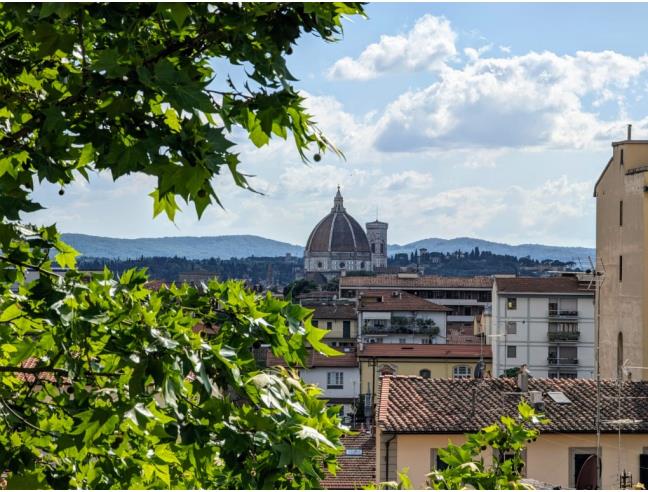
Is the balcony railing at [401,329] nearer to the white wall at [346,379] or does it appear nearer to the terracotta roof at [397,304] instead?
the terracotta roof at [397,304]

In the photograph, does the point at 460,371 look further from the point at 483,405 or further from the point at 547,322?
the point at 483,405

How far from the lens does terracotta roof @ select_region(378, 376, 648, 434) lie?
25188 millimetres

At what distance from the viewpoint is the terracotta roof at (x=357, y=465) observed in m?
26.9

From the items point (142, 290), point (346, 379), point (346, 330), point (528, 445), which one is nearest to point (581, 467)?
point (528, 445)

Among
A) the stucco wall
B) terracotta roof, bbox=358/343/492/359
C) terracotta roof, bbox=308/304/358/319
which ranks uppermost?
terracotta roof, bbox=308/304/358/319

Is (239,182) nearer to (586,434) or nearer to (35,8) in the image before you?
(35,8)

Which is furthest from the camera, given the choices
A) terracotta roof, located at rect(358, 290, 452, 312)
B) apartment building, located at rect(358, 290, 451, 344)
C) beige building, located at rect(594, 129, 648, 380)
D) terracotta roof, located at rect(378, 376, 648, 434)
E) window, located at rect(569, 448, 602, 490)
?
terracotta roof, located at rect(358, 290, 452, 312)

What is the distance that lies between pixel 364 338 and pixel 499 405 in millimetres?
55151

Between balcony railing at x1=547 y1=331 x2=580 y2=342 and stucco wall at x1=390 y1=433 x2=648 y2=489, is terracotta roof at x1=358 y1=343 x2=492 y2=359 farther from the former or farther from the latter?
stucco wall at x1=390 y1=433 x2=648 y2=489

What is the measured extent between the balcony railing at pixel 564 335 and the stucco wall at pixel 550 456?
44061 mm

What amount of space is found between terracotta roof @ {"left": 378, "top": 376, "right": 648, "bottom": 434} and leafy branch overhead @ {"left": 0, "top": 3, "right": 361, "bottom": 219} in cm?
2016

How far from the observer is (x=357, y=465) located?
2897 cm

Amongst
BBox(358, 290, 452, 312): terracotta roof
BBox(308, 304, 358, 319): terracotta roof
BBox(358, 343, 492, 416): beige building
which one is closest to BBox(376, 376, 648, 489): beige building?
BBox(358, 343, 492, 416): beige building

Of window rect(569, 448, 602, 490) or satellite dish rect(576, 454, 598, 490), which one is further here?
window rect(569, 448, 602, 490)
